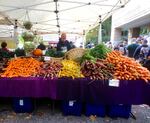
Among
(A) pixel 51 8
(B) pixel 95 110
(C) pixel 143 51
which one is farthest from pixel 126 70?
(A) pixel 51 8

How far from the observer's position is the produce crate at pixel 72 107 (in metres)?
5.67

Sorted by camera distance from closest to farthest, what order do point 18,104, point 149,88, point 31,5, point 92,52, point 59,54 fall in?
1. point 149,88
2. point 18,104
3. point 92,52
4. point 59,54
5. point 31,5

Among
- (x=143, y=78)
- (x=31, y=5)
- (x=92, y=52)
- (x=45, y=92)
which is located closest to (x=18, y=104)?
(x=45, y=92)

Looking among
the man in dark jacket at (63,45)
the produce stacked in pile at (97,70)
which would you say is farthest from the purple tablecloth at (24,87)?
the man in dark jacket at (63,45)

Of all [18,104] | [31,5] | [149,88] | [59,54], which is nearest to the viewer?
[149,88]

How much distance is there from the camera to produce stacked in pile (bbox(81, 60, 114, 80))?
18.1ft

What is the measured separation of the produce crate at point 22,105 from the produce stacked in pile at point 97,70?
4.32ft

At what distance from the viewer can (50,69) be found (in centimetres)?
584

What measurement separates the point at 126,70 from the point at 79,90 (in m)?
1.05

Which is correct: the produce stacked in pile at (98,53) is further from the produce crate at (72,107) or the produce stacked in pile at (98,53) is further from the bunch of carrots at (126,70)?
the produce crate at (72,107)

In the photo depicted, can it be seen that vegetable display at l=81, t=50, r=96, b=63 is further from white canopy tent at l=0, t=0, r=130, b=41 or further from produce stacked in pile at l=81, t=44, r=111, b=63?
white canopy tent at l=0, t=0, r=130, b=41

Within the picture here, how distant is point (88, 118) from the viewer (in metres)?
5.59

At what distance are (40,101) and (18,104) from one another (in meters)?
0.92

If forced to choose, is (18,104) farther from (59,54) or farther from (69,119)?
(59,54)
